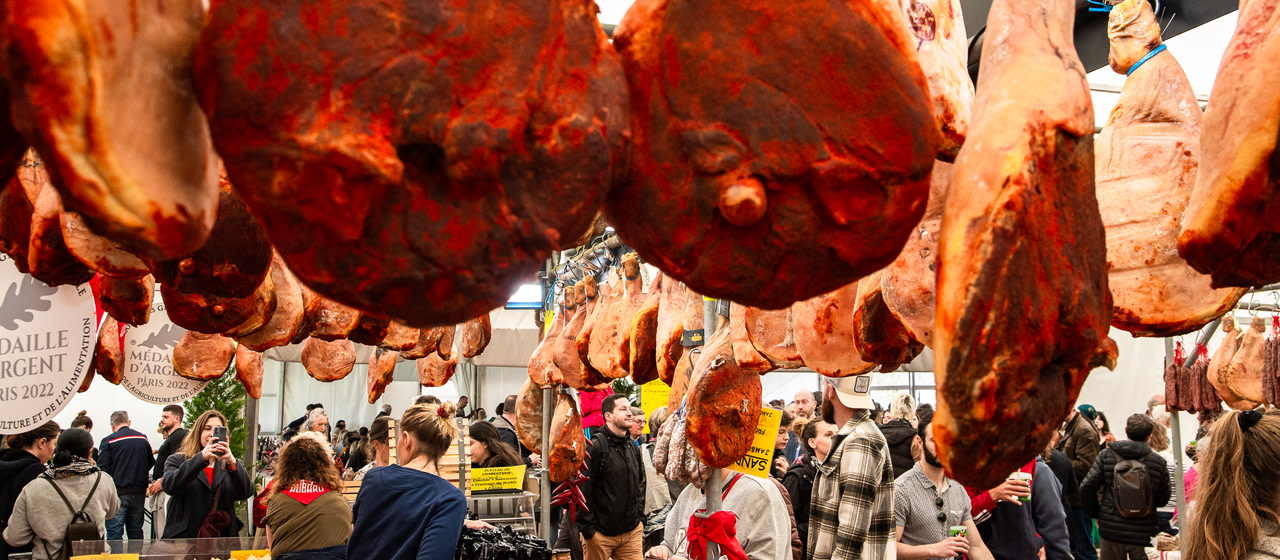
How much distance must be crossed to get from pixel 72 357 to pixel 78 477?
11.5 feet

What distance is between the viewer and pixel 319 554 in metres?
4.61

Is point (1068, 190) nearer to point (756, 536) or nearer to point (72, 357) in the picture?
point (72, 357)

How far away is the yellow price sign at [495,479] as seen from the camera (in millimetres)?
6332

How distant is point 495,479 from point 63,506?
8.99 ft

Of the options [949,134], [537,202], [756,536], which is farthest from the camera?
[756,536]

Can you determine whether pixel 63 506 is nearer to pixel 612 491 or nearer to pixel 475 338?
pixel 475 338

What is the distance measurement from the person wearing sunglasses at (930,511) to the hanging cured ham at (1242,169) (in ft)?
11.4

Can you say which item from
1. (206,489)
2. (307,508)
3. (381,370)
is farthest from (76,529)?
(381,370)

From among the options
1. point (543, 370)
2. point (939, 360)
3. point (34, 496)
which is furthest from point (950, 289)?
point (34, 496)

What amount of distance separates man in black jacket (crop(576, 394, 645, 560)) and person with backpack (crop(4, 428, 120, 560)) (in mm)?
3290

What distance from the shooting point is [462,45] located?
0.80m

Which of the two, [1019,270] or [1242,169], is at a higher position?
[1242,169]

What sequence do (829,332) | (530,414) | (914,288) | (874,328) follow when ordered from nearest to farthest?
(914,288) < (874,328) < (829,332) < (530,414)

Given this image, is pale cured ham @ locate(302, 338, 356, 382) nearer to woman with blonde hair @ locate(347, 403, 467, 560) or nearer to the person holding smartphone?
woman with blonde hair @ locate(347, 403, 467, 560)
